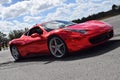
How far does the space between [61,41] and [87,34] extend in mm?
843

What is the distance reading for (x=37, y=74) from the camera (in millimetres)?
6949

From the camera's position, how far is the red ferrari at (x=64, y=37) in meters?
8.05

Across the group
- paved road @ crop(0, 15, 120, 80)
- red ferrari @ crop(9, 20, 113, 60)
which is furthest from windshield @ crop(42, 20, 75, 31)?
paved road @ crop(0, 15, 120, 80)

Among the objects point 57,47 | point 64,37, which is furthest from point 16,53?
point 64,37

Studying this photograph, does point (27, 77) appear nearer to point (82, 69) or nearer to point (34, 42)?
point (82, 69)

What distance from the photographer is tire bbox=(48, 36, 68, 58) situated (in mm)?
8411

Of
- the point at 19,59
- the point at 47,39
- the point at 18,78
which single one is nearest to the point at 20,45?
the point at 19,59

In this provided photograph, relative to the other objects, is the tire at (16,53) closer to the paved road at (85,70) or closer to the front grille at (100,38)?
the paved road at (85,70)

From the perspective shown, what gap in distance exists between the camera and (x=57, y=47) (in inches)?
338

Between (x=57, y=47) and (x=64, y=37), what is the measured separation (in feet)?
1.66

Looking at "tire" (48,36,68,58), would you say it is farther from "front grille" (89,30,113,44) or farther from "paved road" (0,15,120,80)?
"front grille" (89,30,113,44)

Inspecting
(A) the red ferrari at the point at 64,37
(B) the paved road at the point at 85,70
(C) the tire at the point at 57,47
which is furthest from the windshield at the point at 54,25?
(B) the paved road at the point at 85,70

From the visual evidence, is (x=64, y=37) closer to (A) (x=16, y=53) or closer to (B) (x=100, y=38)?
(B) (x=100, y=38)

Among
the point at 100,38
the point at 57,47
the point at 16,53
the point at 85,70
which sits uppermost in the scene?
the point at 100,38
